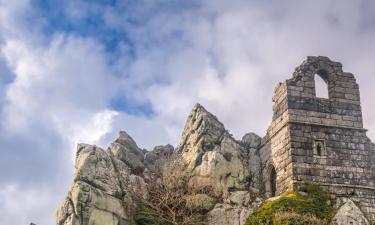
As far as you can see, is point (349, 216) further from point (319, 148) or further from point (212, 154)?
point (212, 154)

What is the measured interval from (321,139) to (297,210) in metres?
5.18

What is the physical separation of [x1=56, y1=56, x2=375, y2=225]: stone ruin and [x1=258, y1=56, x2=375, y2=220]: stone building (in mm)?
55

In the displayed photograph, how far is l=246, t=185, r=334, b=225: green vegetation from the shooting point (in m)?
26.8

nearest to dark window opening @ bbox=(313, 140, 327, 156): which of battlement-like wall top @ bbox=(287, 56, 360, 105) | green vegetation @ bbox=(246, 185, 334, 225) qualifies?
green vegetation @ bbox=(246, 185, 334, 225)

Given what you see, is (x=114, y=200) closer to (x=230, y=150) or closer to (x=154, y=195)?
(x=154, y=195)

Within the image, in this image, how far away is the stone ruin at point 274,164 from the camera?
96.4ft

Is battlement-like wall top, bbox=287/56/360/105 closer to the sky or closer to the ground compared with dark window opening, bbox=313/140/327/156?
closer to the sky

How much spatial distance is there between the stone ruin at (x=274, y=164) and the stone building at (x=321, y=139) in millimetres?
55

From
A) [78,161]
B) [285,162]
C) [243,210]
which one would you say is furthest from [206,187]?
[78,161]

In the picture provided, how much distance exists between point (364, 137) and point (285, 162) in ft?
16.4

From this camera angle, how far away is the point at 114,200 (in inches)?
1169

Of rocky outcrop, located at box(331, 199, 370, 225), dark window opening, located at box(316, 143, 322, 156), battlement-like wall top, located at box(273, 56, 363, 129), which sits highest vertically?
battlement-like wall top, located at box(273, 56, 363, 129)

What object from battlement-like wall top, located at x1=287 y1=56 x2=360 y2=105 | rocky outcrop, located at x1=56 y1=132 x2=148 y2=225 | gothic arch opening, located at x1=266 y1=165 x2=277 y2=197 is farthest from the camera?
gothic arch opening, located at x1=266 y1=165 x2=277 y2=197

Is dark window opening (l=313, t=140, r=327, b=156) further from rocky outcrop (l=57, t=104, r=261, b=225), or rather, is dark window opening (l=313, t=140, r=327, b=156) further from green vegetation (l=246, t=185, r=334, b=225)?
rocky outcrop (l=57, t=104, r=261, b=225)
